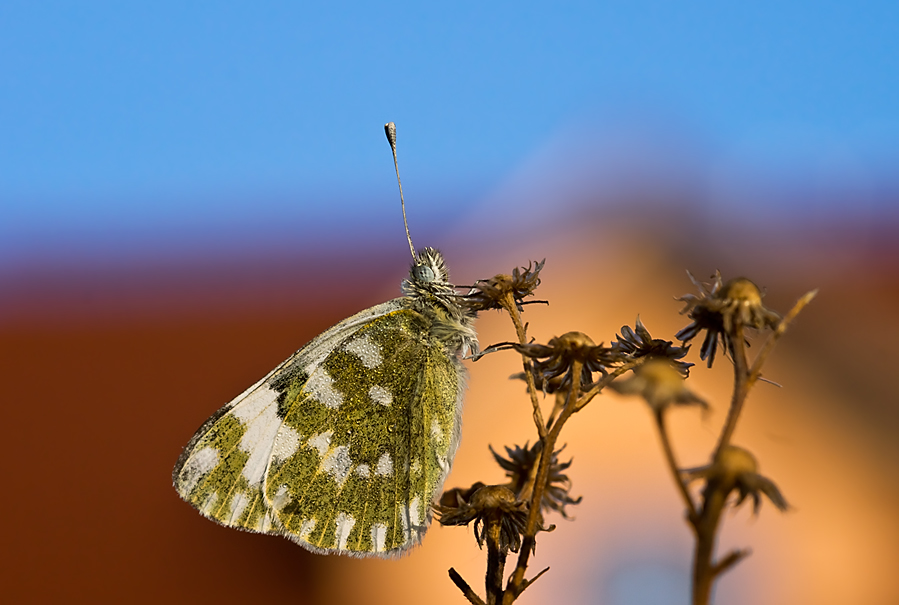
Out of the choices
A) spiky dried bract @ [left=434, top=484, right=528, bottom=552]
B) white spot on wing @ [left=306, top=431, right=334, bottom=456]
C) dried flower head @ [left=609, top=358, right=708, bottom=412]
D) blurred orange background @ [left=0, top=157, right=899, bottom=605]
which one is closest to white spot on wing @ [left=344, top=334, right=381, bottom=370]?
white spot on wing @ [left=306, top=431, right=334, bottom=456]

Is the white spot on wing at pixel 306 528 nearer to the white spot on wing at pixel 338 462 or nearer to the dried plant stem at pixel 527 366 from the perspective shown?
the white spot on wing at pixel 338 462

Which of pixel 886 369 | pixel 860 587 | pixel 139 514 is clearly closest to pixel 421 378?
pixel 860 587

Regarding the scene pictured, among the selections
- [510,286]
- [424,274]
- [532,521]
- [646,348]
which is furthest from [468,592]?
[424,274]

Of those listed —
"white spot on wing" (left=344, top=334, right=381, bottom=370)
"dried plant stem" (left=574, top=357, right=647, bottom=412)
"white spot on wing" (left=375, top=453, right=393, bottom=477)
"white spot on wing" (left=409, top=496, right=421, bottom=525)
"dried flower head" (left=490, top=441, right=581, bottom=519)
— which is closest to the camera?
"dried plant stem" (left=574, top=357, right=647, bottom=412)

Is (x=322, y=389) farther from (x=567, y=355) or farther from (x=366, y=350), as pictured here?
(x=567, y=355)

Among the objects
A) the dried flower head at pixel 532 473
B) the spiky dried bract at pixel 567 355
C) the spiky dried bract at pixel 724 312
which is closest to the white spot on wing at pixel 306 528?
the dried flower head at pixel 532 473

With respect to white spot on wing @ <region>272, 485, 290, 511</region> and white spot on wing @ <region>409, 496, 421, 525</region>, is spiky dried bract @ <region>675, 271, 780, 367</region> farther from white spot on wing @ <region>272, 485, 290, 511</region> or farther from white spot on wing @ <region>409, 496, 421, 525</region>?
white spot on wing @ <region>272, 485, 290, 511</region>
